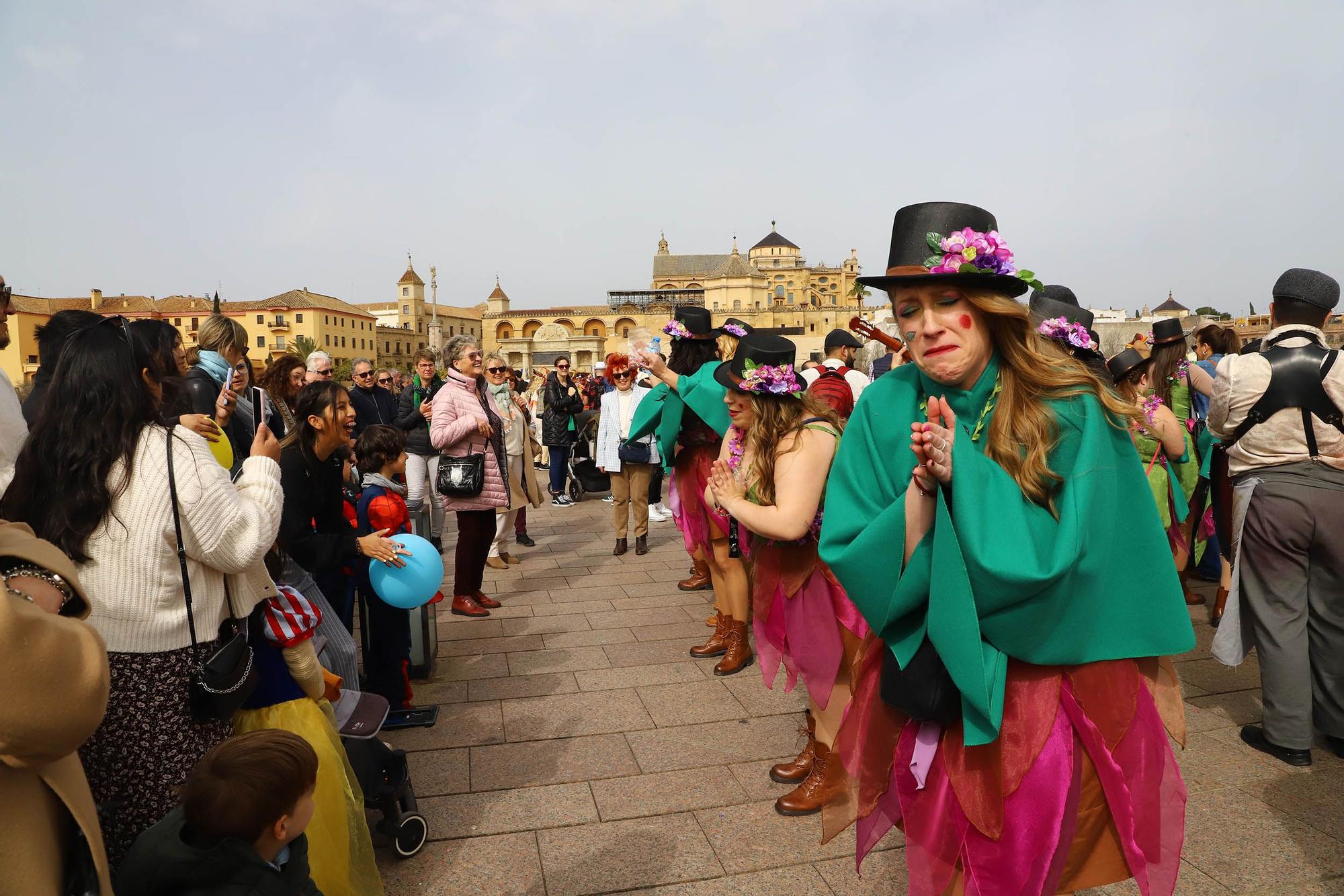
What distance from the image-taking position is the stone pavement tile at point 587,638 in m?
5.74

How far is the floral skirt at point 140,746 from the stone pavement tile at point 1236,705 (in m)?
4.52

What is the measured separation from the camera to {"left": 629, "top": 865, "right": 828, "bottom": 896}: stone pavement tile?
9.67 ft

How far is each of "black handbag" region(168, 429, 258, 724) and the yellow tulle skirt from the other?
10.0 inches

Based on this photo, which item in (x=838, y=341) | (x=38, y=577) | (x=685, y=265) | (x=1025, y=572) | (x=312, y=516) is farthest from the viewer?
(x=685, y=265)

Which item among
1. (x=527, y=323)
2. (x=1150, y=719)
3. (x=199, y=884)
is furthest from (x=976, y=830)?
(x=527, y=323)

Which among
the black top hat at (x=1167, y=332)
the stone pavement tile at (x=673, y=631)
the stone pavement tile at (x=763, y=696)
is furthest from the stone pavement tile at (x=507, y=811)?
the black top hat at (x=1167, y=332)

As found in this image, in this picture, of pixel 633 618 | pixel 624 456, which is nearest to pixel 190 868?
pixel 633 618

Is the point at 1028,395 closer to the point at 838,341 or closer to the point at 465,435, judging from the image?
the point at 465,435

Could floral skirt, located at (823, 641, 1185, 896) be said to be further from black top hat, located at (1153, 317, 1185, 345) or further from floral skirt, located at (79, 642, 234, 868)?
black top hat, located at (1153, 317, 1185, 345)

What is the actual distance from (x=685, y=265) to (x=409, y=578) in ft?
347

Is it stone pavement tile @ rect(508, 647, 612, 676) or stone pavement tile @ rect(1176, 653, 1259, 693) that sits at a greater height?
stone pavement tile @ rect(1176, 653, 1259, 693)

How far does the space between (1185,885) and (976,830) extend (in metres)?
1.52

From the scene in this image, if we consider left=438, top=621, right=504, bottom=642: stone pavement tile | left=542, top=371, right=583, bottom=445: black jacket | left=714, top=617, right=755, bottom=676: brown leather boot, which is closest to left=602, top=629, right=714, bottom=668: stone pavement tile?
left=714, top=617, right=755, bottom=676: brown leather boot

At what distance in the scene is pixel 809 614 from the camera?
11.6 feet
